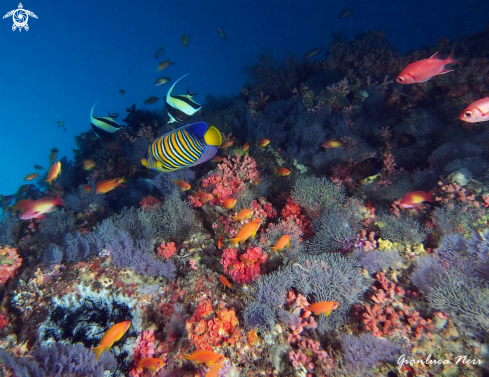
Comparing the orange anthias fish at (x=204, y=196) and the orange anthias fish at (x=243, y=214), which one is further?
the orange anthias fish at (x=204, y=196)

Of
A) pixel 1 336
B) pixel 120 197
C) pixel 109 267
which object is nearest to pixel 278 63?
pixel 120 197

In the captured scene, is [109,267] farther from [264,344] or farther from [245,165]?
[245,165]

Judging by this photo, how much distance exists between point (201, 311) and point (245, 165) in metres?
2.83

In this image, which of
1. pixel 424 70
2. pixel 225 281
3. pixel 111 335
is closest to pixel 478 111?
pixel 424 70

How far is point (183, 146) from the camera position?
247cm

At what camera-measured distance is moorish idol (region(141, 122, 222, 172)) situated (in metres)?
2.49

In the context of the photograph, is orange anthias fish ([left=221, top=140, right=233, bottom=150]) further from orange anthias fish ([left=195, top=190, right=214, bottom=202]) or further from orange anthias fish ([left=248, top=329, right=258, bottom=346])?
orange anthias fish ([left=248, top=329, right=258, bottom=346])

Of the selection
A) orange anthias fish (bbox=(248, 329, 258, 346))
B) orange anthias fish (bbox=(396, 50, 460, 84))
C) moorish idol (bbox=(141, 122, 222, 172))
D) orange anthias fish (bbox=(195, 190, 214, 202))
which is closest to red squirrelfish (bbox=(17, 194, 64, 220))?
orange anthias fish (bbox=(195, 190, 214, 202))

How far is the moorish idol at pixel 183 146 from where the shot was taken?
2.49 metres

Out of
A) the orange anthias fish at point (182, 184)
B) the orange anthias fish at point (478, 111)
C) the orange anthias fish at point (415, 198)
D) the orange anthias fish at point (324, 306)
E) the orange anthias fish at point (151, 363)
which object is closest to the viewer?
the orange anthias fish at point (151, 363)

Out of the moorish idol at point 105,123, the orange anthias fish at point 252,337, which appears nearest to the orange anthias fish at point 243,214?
the orange anthias fish at point 252,337

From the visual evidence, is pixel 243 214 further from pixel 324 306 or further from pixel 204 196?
pixel 324 306

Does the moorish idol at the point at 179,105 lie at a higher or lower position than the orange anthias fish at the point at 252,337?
higher

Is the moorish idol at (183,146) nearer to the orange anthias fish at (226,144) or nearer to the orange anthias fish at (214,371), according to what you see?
the orange anthias fish at (214,371)
